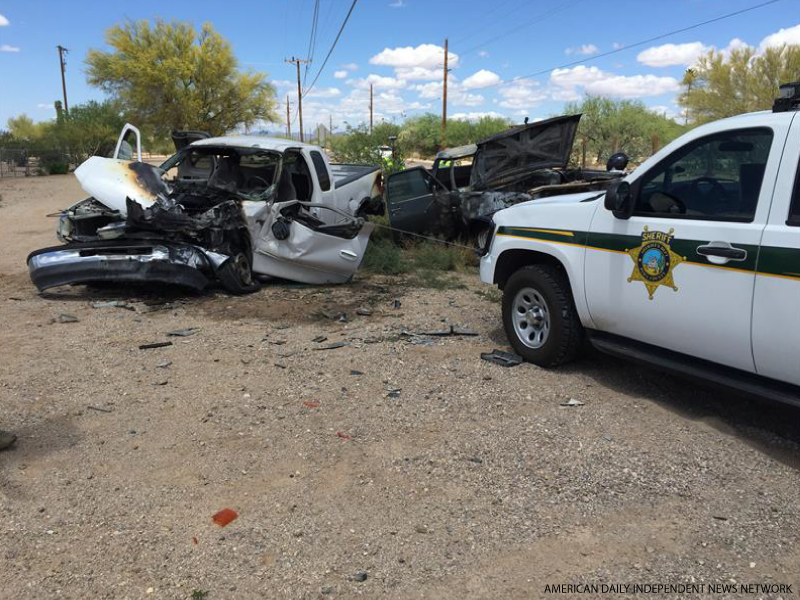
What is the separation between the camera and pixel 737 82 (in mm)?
30641

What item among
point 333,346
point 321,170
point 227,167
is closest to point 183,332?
point 333,346

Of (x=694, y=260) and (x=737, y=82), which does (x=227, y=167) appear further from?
(x=737, y=82)

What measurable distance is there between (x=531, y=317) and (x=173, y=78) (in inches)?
1353

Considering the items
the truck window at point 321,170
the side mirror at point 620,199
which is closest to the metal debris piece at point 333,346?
the side mirror at point 620,199

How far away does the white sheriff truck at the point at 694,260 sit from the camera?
3.42 m

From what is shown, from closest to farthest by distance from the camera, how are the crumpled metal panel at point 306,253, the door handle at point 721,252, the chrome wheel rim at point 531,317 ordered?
the door handle at point 721,252 → the chrome wheel rim at point 531,317 → the crumpled metal panel at point 306,253

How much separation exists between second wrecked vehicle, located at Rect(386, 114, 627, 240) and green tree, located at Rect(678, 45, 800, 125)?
22527 mm

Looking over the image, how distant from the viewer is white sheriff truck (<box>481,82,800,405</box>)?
3.42 metres

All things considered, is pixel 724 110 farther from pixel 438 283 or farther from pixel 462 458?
pixel 462 458

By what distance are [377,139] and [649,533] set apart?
56.4 feet

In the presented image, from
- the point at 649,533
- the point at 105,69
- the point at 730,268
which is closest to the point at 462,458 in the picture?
the point at 649,533

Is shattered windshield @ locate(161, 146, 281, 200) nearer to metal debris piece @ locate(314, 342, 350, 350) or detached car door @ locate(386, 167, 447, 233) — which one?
detached car door @ locate(386, 167, 447, 233)

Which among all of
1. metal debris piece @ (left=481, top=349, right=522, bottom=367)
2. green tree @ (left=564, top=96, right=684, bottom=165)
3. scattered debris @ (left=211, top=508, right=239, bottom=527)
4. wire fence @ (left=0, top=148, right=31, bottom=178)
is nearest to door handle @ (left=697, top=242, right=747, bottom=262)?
metal debris piece @ (left=481, top=349, right=522, bottom=367)

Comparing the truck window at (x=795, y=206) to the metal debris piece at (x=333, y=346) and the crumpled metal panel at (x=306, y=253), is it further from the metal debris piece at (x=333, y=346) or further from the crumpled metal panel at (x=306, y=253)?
the crumpled metal panel at (x=306, y=253)
